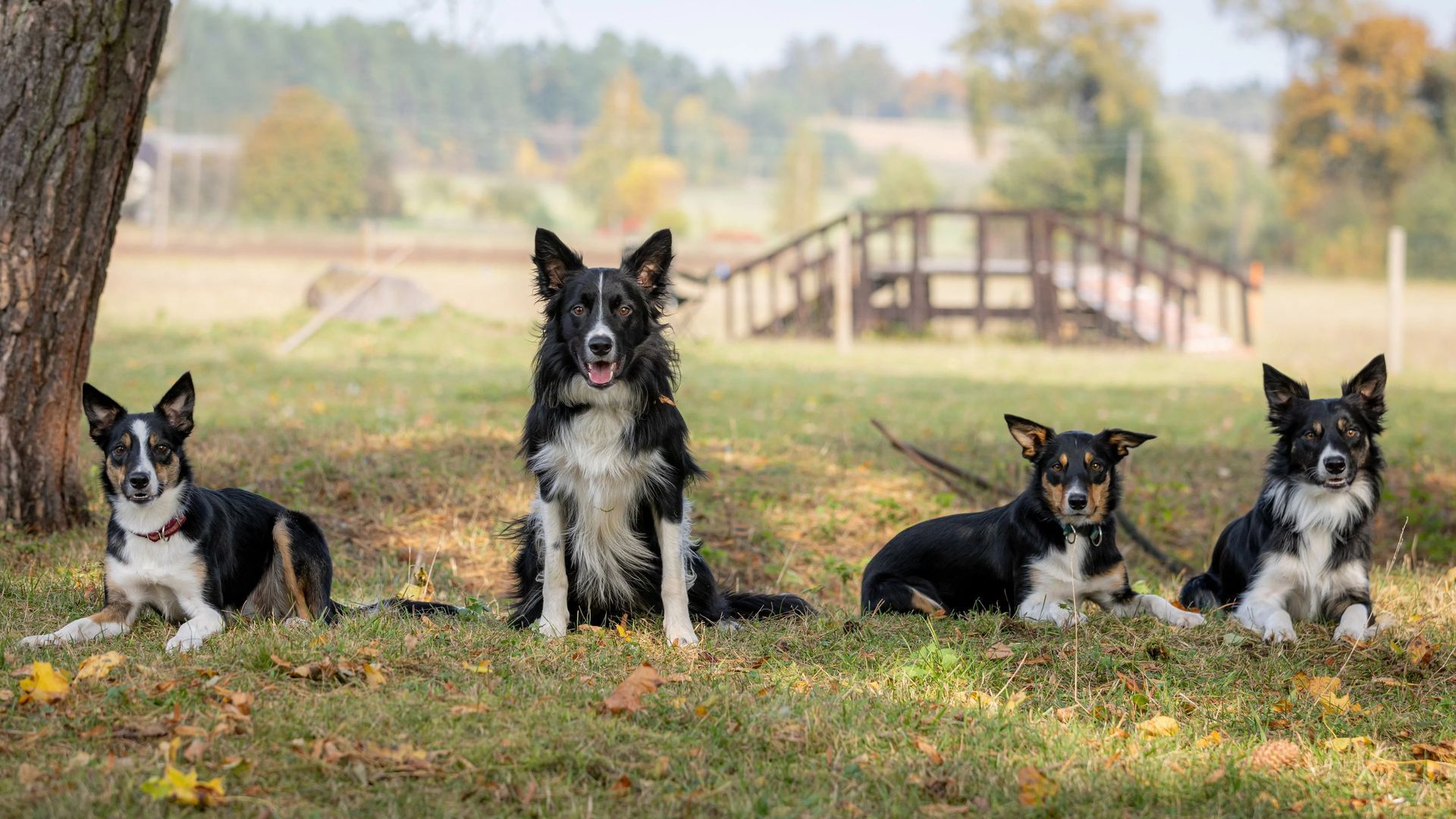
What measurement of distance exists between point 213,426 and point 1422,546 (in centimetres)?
956

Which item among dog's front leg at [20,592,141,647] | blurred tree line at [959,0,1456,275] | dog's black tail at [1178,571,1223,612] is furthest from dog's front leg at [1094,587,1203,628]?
blurred tree line at [959,0,1456,275]

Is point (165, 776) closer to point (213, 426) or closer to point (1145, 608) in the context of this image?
point (1145, 608)

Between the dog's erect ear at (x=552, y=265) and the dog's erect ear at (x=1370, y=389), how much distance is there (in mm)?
3701

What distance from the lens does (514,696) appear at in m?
4.54

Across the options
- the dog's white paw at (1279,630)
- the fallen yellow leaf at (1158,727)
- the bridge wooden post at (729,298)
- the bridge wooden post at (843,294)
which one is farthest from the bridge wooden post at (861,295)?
the fallen yellow leaf at (1158,727)

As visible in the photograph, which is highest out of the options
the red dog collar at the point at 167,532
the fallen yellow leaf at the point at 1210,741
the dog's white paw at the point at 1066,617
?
the red dog collar at the point at 167,532

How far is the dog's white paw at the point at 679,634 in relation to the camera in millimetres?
5477

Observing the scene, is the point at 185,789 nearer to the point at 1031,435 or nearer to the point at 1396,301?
the point at 1031,435

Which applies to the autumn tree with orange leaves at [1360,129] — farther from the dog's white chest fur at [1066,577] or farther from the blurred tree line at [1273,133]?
the dog's white chest fur at [1066,577]

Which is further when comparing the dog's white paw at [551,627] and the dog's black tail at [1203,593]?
the dog's black tail at [1203,593]

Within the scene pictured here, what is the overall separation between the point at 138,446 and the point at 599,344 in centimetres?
195

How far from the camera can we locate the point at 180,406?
557 centimetres

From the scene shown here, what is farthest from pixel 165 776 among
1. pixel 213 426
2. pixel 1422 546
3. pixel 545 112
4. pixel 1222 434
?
pixel 545 112

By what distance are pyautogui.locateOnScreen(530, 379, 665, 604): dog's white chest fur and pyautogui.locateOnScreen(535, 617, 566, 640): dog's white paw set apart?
24cm
